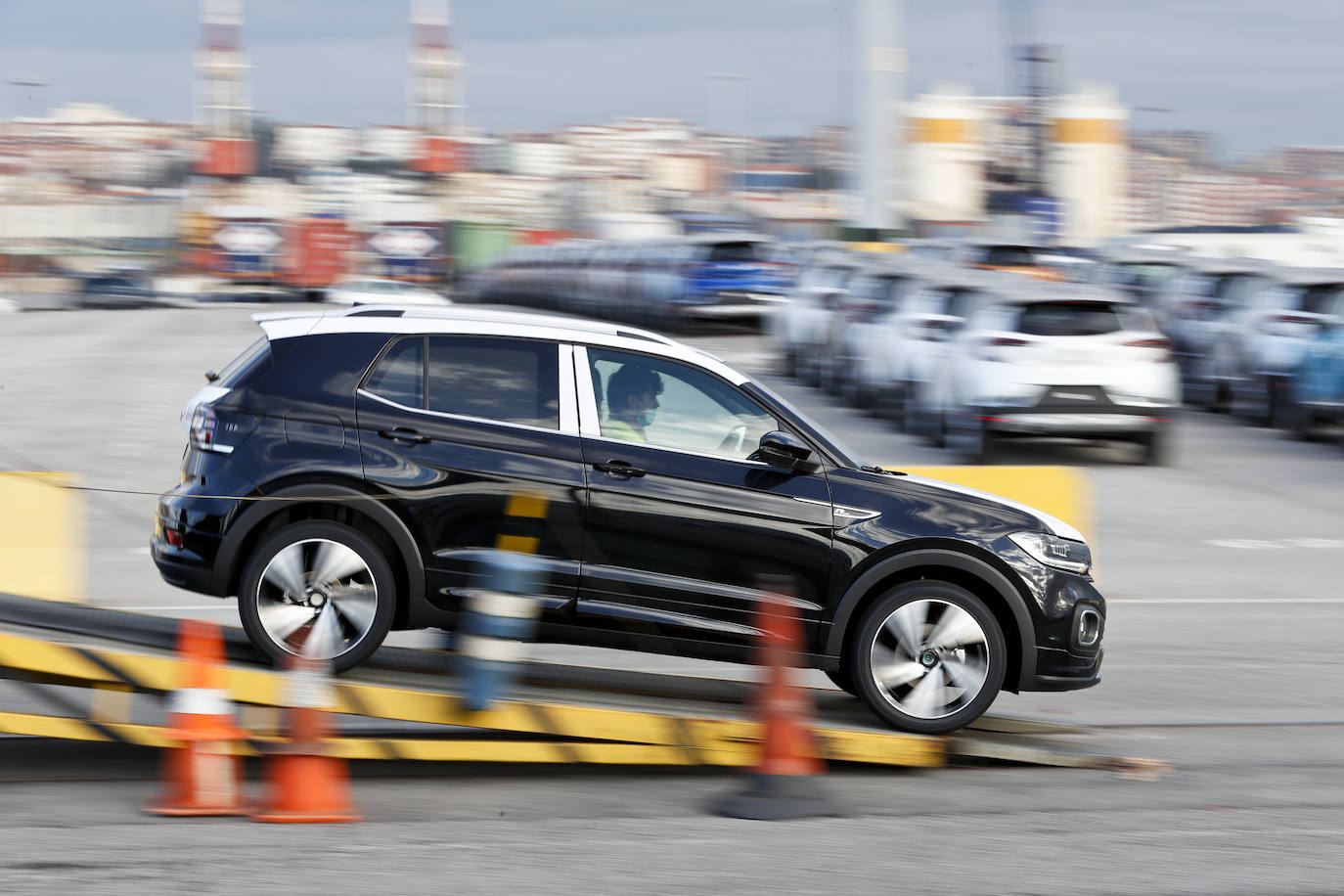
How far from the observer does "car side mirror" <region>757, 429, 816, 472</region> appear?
6863 millimetres

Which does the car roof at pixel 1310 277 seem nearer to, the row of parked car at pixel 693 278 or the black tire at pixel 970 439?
the black tire at pixel 970 439

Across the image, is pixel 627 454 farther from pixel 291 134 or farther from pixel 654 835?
pixel 291 134

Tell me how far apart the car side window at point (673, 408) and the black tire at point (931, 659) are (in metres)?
0.92

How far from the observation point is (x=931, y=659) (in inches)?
275

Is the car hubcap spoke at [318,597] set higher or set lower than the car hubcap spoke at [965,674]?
higher

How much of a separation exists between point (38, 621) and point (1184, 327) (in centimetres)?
1866

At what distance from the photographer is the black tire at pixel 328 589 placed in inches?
262

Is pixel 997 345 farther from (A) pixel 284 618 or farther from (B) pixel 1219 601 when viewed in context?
(A) pixel 284 618

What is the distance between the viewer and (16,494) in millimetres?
9406

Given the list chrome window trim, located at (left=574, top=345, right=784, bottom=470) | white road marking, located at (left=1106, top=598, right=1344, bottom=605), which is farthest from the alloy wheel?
white road marking, located at (left=1106, top=598, right=1344, bottom=605)

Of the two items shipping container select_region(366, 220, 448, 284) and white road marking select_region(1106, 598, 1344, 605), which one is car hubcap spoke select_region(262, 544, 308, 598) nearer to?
white road marking select_region(1106, 598, 1344, 605)

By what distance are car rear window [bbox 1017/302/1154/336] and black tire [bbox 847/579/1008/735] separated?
31.7 feet

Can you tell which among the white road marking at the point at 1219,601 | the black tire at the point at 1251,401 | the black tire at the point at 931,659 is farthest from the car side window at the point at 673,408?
the black tire at the point at 1251,401

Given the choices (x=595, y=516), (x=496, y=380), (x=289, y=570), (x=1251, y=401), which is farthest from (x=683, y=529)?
(x=1251, y=401)
